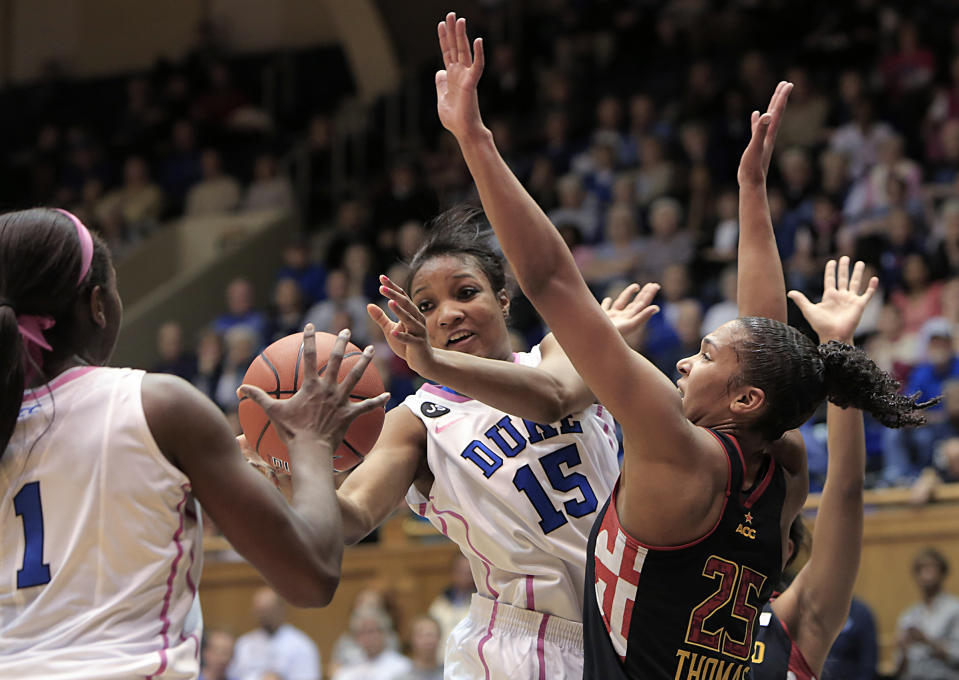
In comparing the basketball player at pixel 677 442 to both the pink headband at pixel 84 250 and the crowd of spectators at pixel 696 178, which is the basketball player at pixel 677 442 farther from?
the crowd of spectators at pixel 696 178

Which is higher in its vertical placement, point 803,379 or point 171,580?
point 803,379

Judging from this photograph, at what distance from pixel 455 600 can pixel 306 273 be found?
4875mm

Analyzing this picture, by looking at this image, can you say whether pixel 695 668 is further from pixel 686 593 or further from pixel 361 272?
pixel 361 272

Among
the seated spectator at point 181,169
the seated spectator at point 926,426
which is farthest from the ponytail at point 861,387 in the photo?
the seated spectator at point 181,169

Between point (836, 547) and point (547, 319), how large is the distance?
1.16 metres

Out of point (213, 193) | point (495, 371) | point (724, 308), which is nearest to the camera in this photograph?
point (495, 371)

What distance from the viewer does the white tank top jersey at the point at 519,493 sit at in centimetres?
326

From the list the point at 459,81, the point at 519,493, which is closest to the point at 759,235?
the point at 519,493

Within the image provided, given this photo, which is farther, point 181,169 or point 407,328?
point 181,169

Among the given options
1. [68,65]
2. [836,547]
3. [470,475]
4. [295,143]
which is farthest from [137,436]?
[68,65]

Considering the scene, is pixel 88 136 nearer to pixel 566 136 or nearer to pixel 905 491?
pixel 566 136

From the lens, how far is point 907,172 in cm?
902

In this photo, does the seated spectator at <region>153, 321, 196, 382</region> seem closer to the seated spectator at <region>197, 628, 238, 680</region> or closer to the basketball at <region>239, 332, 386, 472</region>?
the seated spectator at <region>197, 628, 238, 680</region>

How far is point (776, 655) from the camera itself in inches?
124
